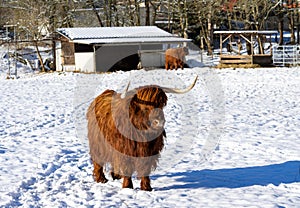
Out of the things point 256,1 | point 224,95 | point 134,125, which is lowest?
point 224,95

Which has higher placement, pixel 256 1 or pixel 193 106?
pixel 256 1

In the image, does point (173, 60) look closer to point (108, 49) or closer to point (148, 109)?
point (108, 49)

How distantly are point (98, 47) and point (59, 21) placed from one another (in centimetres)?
1512

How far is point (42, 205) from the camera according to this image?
221 inches

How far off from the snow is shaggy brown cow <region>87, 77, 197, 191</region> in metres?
0.35

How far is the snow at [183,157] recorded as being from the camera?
584 cm

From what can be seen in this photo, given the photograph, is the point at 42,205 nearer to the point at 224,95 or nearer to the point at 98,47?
the point at 224,95

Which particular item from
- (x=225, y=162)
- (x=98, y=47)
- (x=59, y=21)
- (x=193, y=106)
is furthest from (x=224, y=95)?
(x=59, y=21)

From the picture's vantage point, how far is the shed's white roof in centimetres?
3322

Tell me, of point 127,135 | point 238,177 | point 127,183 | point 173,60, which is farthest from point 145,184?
point 173,60

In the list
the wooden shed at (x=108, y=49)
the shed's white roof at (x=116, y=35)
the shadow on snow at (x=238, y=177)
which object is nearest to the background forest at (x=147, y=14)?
the shed's white roof at (x=116, y=35)

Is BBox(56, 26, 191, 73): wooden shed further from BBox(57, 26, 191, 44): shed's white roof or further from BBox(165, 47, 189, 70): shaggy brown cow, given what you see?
BBox(165, 47, 189, 70): shaggy brown cow

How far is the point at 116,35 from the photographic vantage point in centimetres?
3547

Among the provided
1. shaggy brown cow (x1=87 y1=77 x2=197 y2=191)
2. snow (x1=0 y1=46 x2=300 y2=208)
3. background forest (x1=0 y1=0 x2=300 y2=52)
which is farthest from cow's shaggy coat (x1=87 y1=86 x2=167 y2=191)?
background forest (x1=0 y1=0 x2=300 y2=52)
